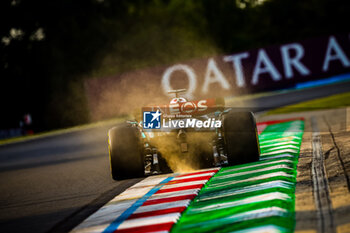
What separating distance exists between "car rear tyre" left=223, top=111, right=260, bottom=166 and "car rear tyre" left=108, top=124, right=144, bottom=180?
130 cm

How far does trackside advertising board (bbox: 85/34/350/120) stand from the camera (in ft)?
93.1

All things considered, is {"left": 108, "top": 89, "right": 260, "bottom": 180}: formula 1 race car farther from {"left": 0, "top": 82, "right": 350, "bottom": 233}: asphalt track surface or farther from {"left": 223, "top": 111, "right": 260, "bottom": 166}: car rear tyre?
{"left": 0, "top": 82, "right": 350, "bottom": 233}: asphalt track surface

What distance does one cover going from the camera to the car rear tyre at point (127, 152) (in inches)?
309

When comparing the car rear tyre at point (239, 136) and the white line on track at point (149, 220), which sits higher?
the car rear tyre at point (239, 136)

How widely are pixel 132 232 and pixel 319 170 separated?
9.81ft

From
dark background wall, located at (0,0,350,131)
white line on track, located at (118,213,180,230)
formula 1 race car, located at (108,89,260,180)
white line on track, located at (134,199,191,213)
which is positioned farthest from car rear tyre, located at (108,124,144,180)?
dark background wall, located at (0,0,350,131)

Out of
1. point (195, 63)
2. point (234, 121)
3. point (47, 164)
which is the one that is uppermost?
point (195, 63)

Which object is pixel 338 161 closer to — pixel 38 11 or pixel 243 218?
pixel 243 218

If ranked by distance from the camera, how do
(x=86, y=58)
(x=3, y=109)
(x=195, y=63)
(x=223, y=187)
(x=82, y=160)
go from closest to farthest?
1. (x=223, y=187)
2. (x=82, y=160)
3. (x=195, y=63)
4. (x=3, y=109)
5. (x=86, y=58)

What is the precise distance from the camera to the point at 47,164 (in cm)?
1347

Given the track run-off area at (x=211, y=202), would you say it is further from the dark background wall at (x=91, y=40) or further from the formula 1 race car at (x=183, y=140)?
the dark background wall at (x=91, y=40)

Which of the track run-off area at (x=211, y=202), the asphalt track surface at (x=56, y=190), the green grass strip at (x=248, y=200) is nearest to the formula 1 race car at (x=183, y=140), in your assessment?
the track run-off area at (x=211, y=202)

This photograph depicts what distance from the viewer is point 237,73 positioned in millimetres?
28531

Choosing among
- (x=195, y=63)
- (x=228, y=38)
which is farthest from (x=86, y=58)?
(x=228, y=38)
